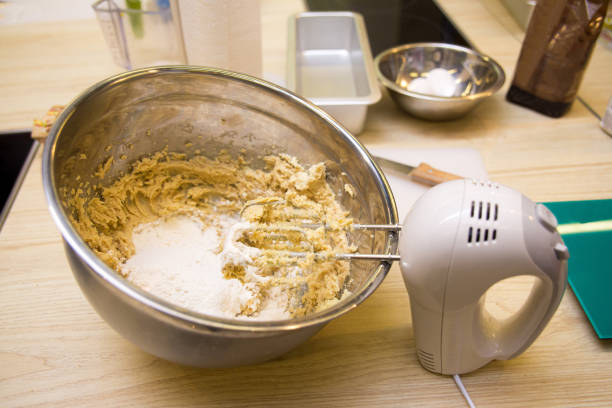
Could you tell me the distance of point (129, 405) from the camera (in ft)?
1.61

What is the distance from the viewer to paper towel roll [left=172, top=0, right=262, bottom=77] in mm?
757

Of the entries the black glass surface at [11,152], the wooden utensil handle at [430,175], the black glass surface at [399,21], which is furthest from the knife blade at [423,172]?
the black glass surface at [11,152]

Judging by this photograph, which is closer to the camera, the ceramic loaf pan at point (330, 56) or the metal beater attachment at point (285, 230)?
the metal beater attachment at point (285, 230)

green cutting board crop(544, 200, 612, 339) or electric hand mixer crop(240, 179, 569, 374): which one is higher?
electric hand mixer crop(240, 179, 569, 374)

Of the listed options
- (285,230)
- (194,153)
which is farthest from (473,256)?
(194,153)

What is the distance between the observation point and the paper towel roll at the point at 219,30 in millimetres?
757

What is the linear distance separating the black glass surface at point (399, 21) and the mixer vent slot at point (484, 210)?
840 mm

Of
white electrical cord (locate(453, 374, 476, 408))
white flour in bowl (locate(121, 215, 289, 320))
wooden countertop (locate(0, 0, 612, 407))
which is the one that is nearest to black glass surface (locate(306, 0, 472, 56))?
wooden countertop (locate(0, 0, 612, 407))

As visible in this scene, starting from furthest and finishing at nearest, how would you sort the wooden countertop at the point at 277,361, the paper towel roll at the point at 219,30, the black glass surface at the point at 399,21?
1. the black glass surface at the point at 399,21
2. the paper towel roll at the point at 219,30
3. the wooden countertop at the point at 277,361

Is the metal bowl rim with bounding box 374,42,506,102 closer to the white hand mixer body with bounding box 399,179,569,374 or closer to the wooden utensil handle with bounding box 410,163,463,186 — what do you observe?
the wooden utensil handle with bounding box 410,163,463,186

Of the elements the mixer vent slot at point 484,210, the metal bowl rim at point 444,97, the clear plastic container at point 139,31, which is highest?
the mixer vent slot at point 484,210

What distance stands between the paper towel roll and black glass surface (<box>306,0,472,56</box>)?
45 cm

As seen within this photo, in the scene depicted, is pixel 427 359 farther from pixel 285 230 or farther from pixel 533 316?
pixel 285 230

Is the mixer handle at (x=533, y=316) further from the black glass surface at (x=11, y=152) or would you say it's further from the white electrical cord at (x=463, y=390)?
the black glass surface at (x=11, y=152)
